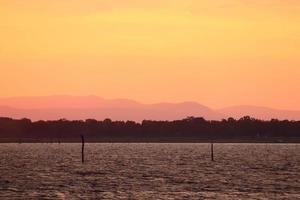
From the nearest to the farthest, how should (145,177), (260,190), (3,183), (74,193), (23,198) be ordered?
(23,198)
(74,193)
(260,190)
(3,183)
(145,177)

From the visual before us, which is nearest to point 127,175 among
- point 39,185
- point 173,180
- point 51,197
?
point 173,180

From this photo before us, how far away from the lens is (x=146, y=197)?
72375 millimetres

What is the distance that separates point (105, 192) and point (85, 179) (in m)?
22.4

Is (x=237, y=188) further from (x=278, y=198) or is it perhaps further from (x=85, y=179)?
(x=85, y=179)

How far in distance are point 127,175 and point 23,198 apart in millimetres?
40254

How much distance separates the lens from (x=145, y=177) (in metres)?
104

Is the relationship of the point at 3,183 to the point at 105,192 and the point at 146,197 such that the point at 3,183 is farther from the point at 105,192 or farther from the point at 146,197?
the point at 146,197

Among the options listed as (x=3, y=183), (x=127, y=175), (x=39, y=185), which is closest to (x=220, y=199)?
→ (x=39, y=185)

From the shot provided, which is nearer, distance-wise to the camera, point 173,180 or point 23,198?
point 23,198

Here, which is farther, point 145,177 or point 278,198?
point 145,177

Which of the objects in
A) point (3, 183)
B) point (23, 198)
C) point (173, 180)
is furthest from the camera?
point (173, 180)

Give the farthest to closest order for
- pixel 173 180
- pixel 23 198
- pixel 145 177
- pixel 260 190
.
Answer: pixel 145 177
pixel 173 180
pixel 260 190
pixel 23 198

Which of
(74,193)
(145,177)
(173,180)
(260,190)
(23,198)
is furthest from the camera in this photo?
(145,177)

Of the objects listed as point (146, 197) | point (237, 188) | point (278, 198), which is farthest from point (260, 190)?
point (146, 197)
